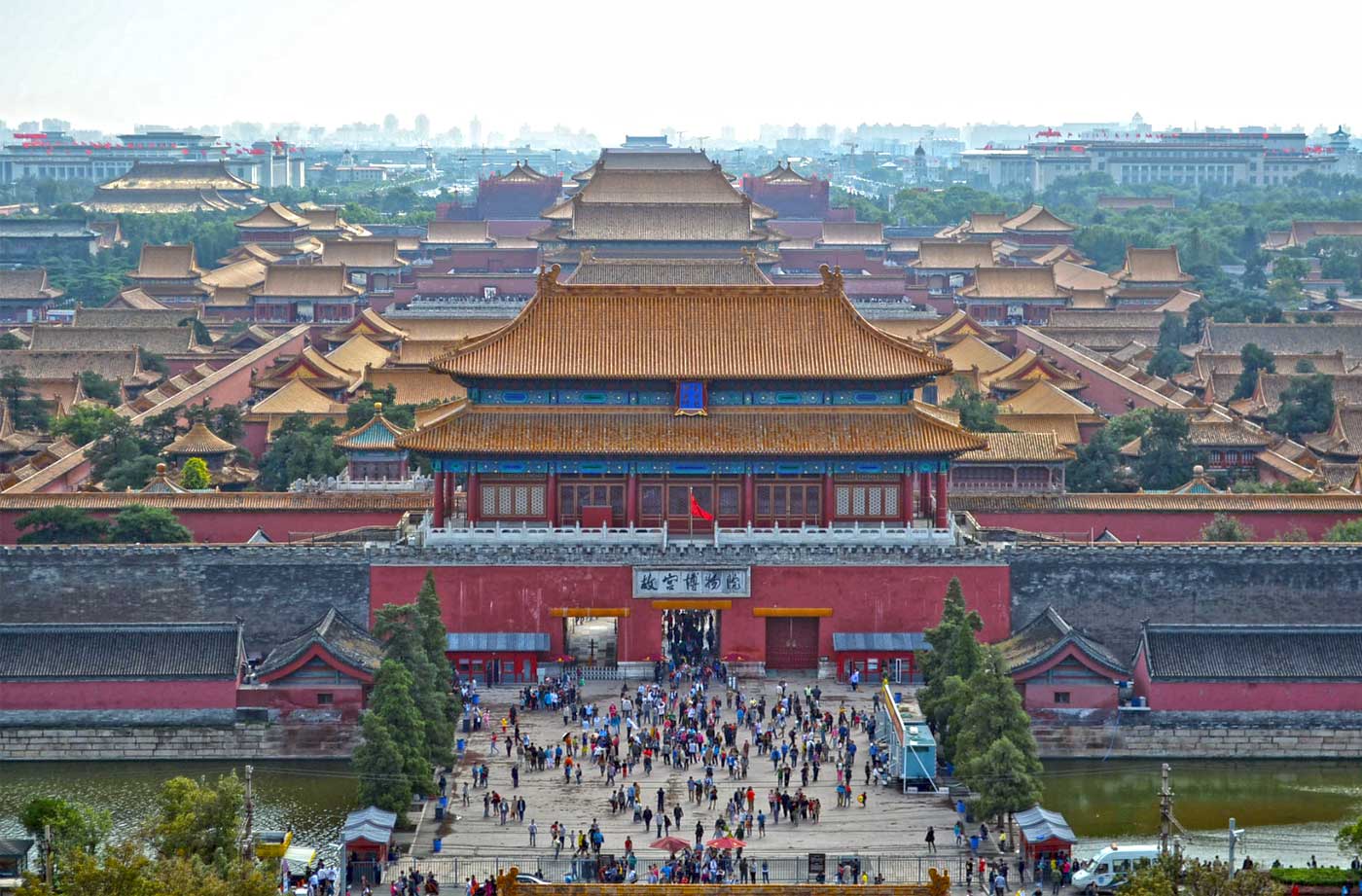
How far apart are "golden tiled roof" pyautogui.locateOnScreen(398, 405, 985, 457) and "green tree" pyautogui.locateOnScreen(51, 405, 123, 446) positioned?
68.5 ft

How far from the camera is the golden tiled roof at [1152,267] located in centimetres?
10619

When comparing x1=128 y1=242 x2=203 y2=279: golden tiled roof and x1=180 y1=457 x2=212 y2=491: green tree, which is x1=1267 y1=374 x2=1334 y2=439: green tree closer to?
x1=180 y1=457 x2=212 y2=491: green tree

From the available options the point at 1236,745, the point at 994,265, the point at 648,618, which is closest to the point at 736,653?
the point at 648,618

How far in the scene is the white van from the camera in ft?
115

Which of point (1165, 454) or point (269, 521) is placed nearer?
point (269, 521)

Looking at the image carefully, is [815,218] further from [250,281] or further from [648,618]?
[648,618]

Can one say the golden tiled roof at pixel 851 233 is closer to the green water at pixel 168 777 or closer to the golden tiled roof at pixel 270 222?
the golden tiled roof at pixel 270 222

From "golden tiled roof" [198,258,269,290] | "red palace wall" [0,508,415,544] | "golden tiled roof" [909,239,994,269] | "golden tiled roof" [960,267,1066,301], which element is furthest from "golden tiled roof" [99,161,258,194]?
"red palace wall" [0,508,415,544]

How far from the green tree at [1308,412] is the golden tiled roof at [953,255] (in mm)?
41875

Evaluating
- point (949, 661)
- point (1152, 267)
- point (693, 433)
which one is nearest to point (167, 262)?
point (1152, 267)

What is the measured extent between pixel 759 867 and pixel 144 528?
2018cm

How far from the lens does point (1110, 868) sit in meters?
35.2

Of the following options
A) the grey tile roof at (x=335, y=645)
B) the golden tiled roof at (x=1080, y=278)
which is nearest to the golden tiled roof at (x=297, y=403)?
the grey tile roof at (x=335, y=645)

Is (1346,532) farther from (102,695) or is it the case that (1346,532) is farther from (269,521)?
(102,695)
